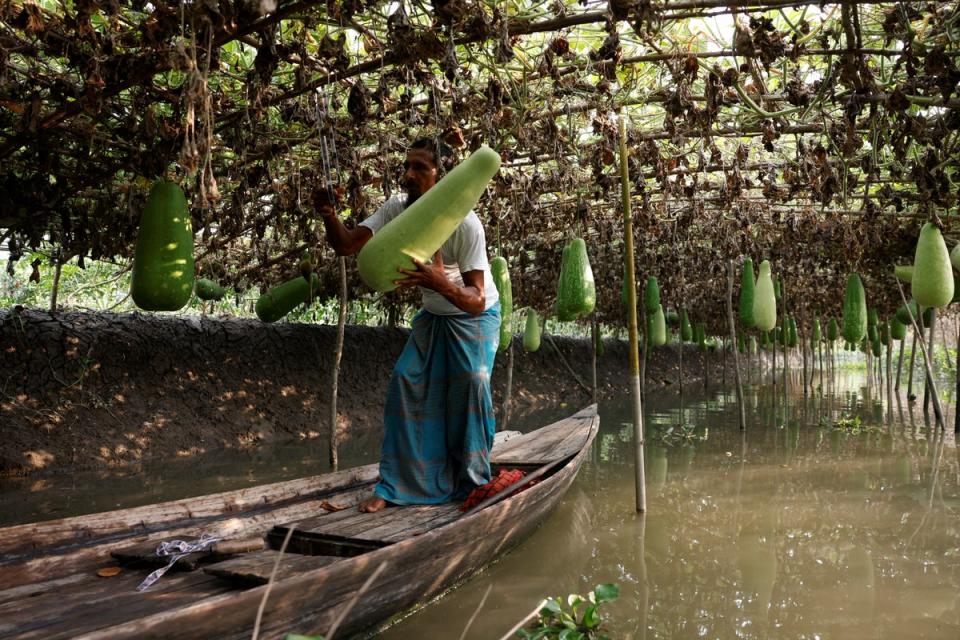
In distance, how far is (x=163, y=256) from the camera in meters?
3.66

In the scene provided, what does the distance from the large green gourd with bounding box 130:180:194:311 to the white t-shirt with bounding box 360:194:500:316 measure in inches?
39.3

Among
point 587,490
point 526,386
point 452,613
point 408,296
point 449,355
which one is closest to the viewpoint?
point 452,613

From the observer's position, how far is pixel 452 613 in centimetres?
355

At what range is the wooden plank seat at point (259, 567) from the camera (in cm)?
286

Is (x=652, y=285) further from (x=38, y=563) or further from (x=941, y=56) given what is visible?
(x=38, y=563)

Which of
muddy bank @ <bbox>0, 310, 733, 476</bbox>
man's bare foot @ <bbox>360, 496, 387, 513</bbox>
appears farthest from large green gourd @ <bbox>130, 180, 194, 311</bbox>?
muddy bank @ <bbox>0, 310, 733, 476</bbox>

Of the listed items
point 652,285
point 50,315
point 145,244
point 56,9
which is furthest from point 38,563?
point 652,285

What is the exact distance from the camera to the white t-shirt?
3.90m

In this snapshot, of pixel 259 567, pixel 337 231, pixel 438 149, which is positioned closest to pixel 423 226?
pixel 337 231

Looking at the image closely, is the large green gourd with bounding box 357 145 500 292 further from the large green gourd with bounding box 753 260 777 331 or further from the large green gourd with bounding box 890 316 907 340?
the large green gourd with bounding box 890 316 907 340

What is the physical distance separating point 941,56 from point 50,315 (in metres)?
9.62

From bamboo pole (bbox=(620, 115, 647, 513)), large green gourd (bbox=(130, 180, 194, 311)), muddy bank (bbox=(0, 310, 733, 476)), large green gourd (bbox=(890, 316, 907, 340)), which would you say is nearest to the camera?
large green gourd (bbox=(130, 180, 194, 311))

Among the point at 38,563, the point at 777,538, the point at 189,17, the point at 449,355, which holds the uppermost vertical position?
the point at 189,17

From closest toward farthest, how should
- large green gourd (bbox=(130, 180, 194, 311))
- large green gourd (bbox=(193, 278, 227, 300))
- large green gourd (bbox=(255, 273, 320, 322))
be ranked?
large green gourd (bbox=(130, 180, 194, 311))
large green gourd (bbox=(255, 273, 320, 322))
large green gourd (bbox=(193, 278, 227, 300))
